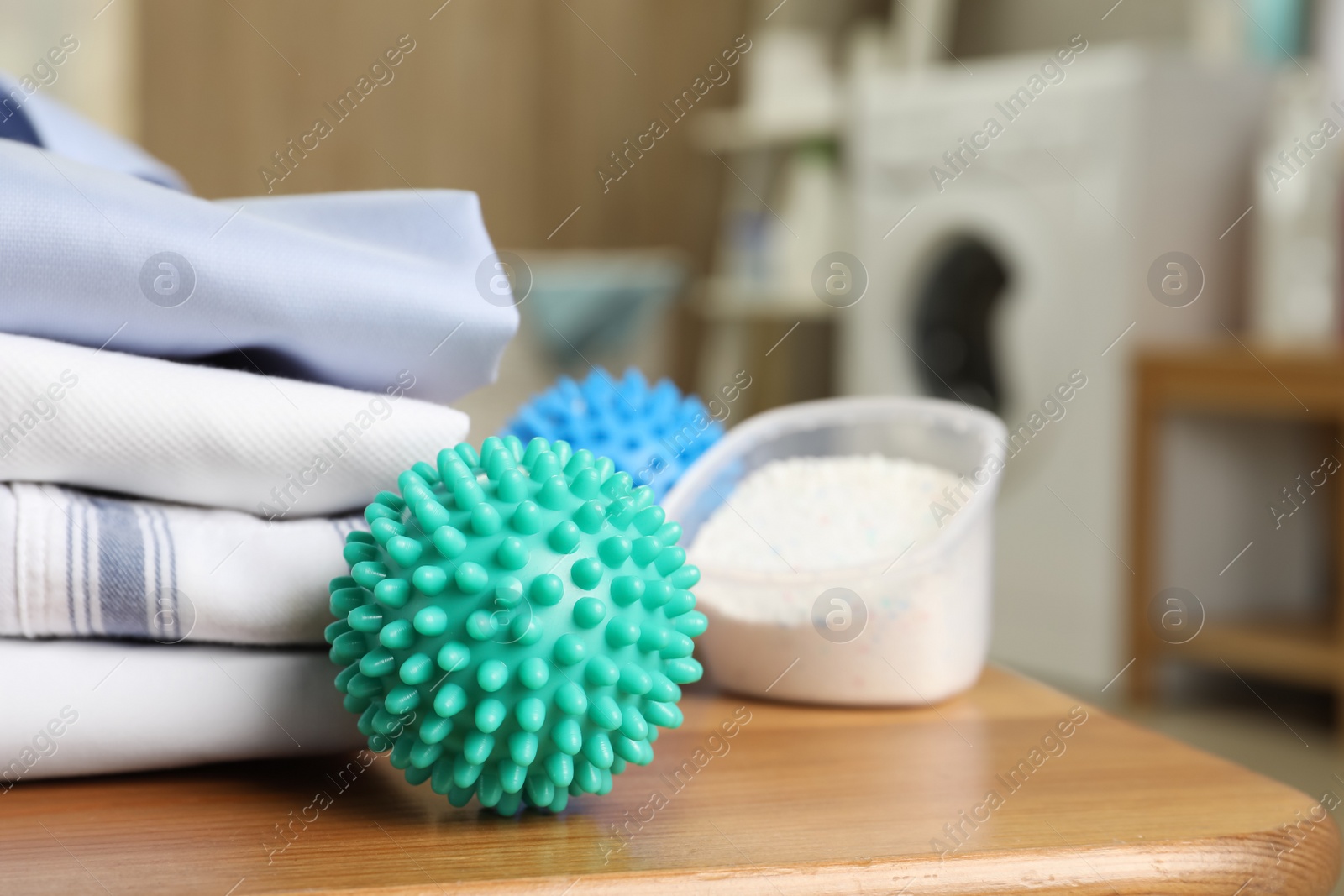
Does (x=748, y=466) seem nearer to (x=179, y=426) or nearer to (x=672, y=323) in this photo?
(x=179, y=426)

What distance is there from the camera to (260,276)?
434 mm

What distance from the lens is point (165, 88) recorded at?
123 inches

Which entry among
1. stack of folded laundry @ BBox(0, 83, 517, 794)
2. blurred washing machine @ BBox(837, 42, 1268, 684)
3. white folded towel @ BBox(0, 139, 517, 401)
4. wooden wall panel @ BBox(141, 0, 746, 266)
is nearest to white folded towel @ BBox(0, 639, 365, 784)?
stack of folded laundry @ BBox(0, 83, 517, 794)

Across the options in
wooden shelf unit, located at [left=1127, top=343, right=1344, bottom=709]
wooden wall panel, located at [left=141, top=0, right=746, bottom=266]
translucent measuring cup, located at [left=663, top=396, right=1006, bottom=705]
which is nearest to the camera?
translucent measuring cup, located at [left=663, top=396, right=1006, bottom=705]

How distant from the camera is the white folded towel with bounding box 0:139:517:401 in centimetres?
41

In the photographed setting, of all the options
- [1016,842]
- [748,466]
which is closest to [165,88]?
[748,466]

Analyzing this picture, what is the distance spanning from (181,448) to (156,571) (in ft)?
0.14

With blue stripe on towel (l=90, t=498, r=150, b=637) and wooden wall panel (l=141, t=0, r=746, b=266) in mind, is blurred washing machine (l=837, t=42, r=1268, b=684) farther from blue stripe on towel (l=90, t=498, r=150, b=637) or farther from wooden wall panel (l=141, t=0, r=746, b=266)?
blue stripe on towel (l=90, t=498, r=150, b=637)

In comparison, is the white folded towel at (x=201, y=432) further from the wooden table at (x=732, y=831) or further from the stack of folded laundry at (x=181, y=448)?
the wooden table at (x=732, y=831)

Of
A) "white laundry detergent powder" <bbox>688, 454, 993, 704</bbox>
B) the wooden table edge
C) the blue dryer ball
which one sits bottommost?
the wooden table edge

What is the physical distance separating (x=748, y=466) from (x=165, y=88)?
2.94 metres

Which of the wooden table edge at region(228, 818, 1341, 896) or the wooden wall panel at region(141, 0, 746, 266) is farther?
the wooden wall panel at region(141, 0, 746, 266)

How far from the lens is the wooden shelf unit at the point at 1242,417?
6.42 ft

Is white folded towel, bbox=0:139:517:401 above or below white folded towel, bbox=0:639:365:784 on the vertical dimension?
above
